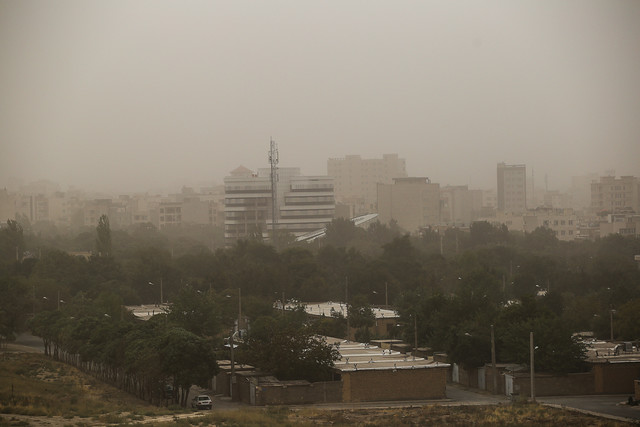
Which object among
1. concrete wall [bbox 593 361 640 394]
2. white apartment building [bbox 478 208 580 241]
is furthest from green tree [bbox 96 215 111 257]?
white apartment building [bbox 478 208 580 241]

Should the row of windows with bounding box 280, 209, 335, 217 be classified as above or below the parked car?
above

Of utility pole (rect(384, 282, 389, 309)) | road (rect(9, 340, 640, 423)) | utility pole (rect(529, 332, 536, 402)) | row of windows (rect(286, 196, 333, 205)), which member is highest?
row of windows (rect(286, 196, 333, 205))

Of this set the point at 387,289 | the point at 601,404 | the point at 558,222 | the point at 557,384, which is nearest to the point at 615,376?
the point at 557,384

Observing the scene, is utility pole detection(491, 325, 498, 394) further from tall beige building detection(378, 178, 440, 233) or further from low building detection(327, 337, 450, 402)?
tall beige building detection(378, 178, 440, 233)

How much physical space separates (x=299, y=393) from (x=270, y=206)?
10177cm

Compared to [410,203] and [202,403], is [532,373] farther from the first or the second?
[410,203]

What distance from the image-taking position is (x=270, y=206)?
440 feet

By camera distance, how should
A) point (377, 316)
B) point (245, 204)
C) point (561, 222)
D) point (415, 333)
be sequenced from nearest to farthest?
1. point (415, 333)
2. point (377, 316)
3. point (245, 204)
4. point (561, 222)

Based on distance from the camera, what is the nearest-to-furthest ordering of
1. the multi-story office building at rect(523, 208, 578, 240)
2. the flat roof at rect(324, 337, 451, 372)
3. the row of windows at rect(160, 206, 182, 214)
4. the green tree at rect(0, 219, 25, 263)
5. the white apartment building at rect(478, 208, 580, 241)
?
the flat roof at rect(324, 337, 451, 372) → the green tree at rect(0, 219, 25, 263) → the multi-story office building at rect(523, 208, 578, 240) → the white apartment building at rect(478, 208, 580, 241) → the row of windows at rect(160, 206, 182, 214)

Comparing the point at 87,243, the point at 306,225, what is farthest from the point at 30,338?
the point at 306,225

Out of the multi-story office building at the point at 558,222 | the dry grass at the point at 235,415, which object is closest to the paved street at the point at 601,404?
the dry grass at the point at 235,415

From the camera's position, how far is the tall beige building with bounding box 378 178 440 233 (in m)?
174

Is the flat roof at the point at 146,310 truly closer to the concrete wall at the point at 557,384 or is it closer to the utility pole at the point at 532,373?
the concrete wall at the point at 557,384

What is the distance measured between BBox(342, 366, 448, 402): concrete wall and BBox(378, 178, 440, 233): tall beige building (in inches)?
5502
